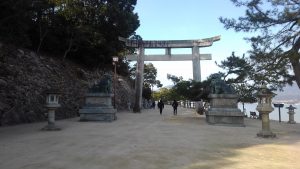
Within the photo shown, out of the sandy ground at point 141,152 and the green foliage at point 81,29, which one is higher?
the green foliage at point 81,29

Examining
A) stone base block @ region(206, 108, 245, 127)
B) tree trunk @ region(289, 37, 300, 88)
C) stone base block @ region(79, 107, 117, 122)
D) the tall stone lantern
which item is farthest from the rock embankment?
tree trunk @ region(289, 37, 300, 88)

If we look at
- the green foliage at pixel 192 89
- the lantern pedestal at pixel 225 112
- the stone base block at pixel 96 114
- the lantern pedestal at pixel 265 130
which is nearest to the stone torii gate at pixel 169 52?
the green foliage at pixel 192 89

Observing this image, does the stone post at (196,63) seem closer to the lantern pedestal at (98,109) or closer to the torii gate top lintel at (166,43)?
the torii gate top lintel at (166,43)

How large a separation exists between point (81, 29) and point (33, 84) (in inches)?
282

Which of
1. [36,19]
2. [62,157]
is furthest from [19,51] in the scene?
[62,157]

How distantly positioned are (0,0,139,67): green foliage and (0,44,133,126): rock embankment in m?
1.51

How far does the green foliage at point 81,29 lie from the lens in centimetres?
2627

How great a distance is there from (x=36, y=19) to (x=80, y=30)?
320cm

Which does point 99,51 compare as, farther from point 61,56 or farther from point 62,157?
point 62,157

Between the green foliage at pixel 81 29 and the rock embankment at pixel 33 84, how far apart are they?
1.51 metres

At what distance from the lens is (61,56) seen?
28.7m

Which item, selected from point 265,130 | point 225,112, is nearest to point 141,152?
point 265,130

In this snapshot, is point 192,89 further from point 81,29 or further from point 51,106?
point 51,106

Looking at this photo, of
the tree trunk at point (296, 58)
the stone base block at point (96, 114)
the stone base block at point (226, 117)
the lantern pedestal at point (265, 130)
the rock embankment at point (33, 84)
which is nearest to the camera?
the lantern pedestal at point (265, 130)
